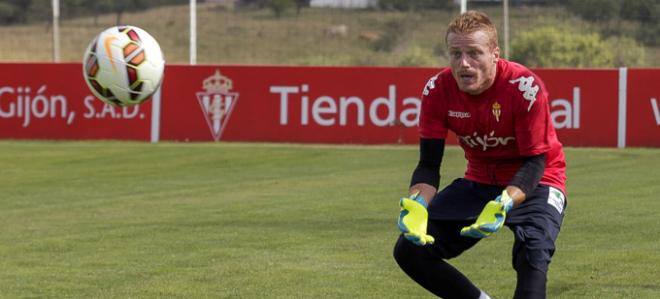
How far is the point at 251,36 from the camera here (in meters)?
32.1

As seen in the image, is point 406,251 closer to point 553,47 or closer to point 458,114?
point 458,114

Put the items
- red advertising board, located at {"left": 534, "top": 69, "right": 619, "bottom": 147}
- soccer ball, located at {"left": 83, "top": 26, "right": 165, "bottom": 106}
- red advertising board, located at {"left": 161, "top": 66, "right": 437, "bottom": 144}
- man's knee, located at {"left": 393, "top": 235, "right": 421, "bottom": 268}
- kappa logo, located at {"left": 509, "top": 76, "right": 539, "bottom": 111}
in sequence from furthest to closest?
red advertising board, located at {"left": 161, "top": 66, "right": 437, "bottom": 144} < red advertising board, located at {"left": 534, "top": 69, "right": 619, "bottom": 147} < soccer ball, located at {"left": 83, "top": 26, "right": 165, "bottom": 106} < man's knee, located at {"left": 393, "top": 235, "right": 421, "bottom": 268} < kappa logo, located at {"left": 509, "top": 76, "right": 539, "bottom": 111}

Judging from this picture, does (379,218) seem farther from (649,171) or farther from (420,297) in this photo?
(649,171)

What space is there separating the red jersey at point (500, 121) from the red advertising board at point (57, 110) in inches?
682

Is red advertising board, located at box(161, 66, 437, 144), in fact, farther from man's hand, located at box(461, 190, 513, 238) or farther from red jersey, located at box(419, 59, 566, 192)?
man's hand, located at box(461, 190, 513, 238)

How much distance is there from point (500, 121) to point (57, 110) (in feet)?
60.2

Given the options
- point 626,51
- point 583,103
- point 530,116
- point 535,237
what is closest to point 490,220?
point 535,237

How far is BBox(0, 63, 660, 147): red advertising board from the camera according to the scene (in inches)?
878

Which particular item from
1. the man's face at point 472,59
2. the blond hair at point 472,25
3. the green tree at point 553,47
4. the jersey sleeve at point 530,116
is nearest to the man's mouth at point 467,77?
the man's face at point 472,59

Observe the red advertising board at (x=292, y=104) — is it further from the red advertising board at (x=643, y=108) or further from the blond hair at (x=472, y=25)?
the blond hair at (x=472, y=25)

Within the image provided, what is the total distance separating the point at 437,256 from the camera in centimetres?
669

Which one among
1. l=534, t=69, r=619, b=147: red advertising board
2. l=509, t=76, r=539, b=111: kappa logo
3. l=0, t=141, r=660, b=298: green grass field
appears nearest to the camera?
l=509, t=76, r=539, b=111: kappa logo

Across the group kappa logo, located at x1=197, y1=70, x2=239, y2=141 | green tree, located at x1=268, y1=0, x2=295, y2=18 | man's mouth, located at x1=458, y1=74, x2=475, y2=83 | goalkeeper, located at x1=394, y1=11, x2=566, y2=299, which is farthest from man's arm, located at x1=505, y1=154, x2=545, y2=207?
green tree, located at x1=268, y1=0, x2=295, y2=18

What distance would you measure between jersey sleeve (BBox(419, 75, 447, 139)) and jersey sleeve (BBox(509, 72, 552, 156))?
15.2 inches
